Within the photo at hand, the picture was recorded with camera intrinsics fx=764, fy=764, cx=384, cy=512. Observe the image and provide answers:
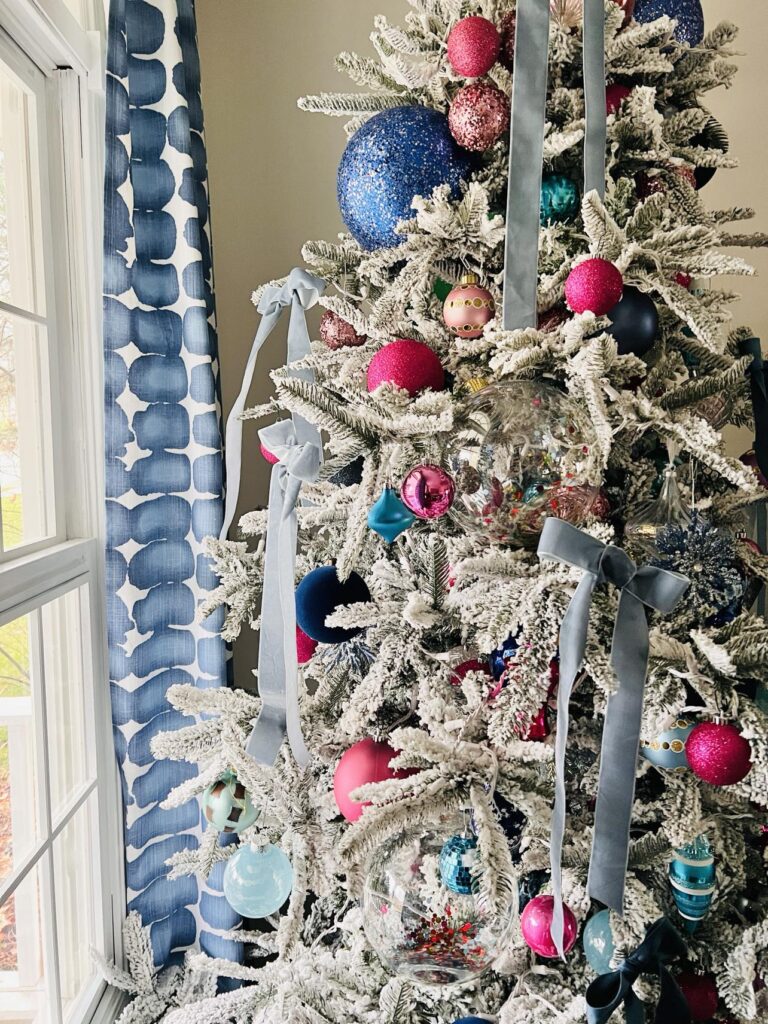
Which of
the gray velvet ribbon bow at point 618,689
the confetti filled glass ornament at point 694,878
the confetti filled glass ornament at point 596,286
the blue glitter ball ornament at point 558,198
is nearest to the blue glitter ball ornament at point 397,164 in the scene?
the blue glitter ball ornament at point 558,198

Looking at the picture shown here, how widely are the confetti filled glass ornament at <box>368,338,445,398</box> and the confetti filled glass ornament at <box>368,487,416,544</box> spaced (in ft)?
0.42

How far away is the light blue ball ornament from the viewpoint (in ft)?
2.99

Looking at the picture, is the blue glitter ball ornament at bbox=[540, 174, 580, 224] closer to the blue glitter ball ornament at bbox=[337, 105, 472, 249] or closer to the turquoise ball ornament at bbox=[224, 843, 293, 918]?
the blue glitter ball ornament at bbox=[337, 105, 472, 249]

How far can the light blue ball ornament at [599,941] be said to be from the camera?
2.99 feet

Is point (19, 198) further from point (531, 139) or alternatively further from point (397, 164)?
point (531, 139)

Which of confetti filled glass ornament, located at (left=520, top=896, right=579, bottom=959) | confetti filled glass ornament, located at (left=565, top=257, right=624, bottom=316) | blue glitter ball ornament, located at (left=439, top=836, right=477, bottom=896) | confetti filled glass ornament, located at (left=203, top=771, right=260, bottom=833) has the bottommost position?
confetti filled glass ornament, located at (left=520, top=896, right=579, bottom=959)

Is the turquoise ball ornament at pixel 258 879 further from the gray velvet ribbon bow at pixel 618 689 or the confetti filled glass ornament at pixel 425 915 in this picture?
the gray velvet ribbon bow at pixel 618 689

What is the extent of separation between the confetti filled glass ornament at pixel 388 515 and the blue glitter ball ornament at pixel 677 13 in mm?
734

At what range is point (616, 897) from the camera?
2.67 feet

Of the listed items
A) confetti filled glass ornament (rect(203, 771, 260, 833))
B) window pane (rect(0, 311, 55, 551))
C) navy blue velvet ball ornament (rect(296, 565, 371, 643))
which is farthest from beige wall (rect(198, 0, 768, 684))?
navy blue velvet ball ornament (rect(296, 565, 371, 643))

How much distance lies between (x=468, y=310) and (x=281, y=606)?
1.44ft

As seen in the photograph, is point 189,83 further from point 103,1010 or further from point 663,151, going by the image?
point 103,1010

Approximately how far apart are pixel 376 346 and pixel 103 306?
52cm

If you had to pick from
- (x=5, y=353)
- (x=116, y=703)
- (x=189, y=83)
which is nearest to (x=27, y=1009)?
(x=116, y=703)
